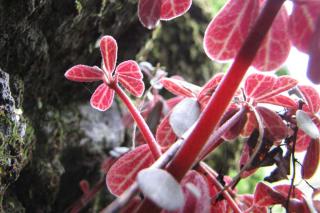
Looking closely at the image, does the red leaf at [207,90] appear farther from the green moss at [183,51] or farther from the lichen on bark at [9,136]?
the green moss at [183,51]

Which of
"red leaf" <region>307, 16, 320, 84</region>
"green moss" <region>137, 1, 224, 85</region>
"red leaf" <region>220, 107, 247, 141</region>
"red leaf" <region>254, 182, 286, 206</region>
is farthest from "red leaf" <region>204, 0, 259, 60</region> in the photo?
"green moss" <region>137, 1, 224, 85</region>

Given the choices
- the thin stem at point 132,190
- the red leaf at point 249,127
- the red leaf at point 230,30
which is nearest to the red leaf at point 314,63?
the red leaf at point 230,30

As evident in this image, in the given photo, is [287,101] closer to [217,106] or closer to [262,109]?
[262,109]

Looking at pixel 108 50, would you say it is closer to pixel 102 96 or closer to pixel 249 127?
pixel 102 96

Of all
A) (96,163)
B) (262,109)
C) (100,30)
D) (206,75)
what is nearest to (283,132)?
(262,109)

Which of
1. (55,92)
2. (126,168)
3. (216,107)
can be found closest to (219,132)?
(216,107)

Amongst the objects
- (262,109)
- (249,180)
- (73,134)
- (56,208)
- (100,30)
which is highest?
(100,30)

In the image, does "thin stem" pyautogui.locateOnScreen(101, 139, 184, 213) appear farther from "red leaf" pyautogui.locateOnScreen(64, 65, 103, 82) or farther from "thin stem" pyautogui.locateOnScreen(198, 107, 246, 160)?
"red leaf" pyautogui.locateOnScreen(64, 65, 103, 82)
